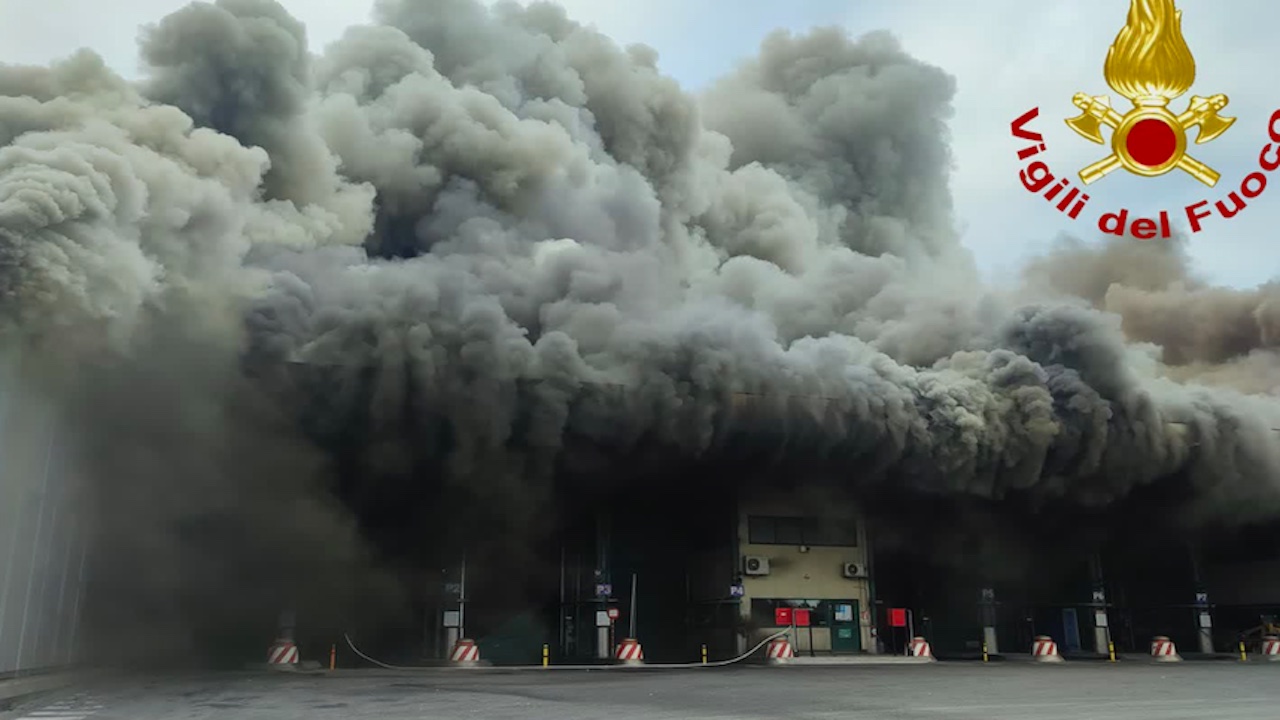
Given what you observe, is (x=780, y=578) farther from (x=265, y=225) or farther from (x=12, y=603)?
(x=12, y=603)

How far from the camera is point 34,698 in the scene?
13969 millimetres

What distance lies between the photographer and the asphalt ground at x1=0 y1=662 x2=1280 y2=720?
37.6ft

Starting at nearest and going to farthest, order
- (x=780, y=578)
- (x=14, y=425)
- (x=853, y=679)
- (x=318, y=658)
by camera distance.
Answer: (x=14, y=425)
(x=853, y=679)
(x=318, y=658)
(x=780, y=578)

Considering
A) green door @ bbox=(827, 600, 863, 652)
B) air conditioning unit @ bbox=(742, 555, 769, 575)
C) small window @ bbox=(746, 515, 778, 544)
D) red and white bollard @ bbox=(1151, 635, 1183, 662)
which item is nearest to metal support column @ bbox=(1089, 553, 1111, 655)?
red and white bollard @ bbox=(1151, 635, 1183, 662)

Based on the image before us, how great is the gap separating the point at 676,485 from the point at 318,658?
11.4m

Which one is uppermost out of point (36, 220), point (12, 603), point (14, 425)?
point (36, 220)

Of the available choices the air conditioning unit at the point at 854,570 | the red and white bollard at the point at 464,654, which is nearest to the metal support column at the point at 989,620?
the air conditioning unit at the point at 854,570

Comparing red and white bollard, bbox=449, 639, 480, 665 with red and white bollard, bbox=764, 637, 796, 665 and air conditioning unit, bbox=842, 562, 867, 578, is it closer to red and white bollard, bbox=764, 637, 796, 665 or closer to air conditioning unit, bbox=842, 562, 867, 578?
red and white bollard, bbox=764, 637, 796, 665

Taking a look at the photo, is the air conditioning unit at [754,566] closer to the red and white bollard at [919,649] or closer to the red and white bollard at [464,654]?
the red and white bollard at [919,649]

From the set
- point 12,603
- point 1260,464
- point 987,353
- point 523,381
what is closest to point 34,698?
point 12,603

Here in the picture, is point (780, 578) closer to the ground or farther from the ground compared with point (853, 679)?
farther from the ground

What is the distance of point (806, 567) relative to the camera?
29703mm

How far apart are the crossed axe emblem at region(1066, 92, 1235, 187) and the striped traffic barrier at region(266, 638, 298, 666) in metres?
19.4

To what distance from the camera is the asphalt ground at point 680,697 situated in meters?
11.5
